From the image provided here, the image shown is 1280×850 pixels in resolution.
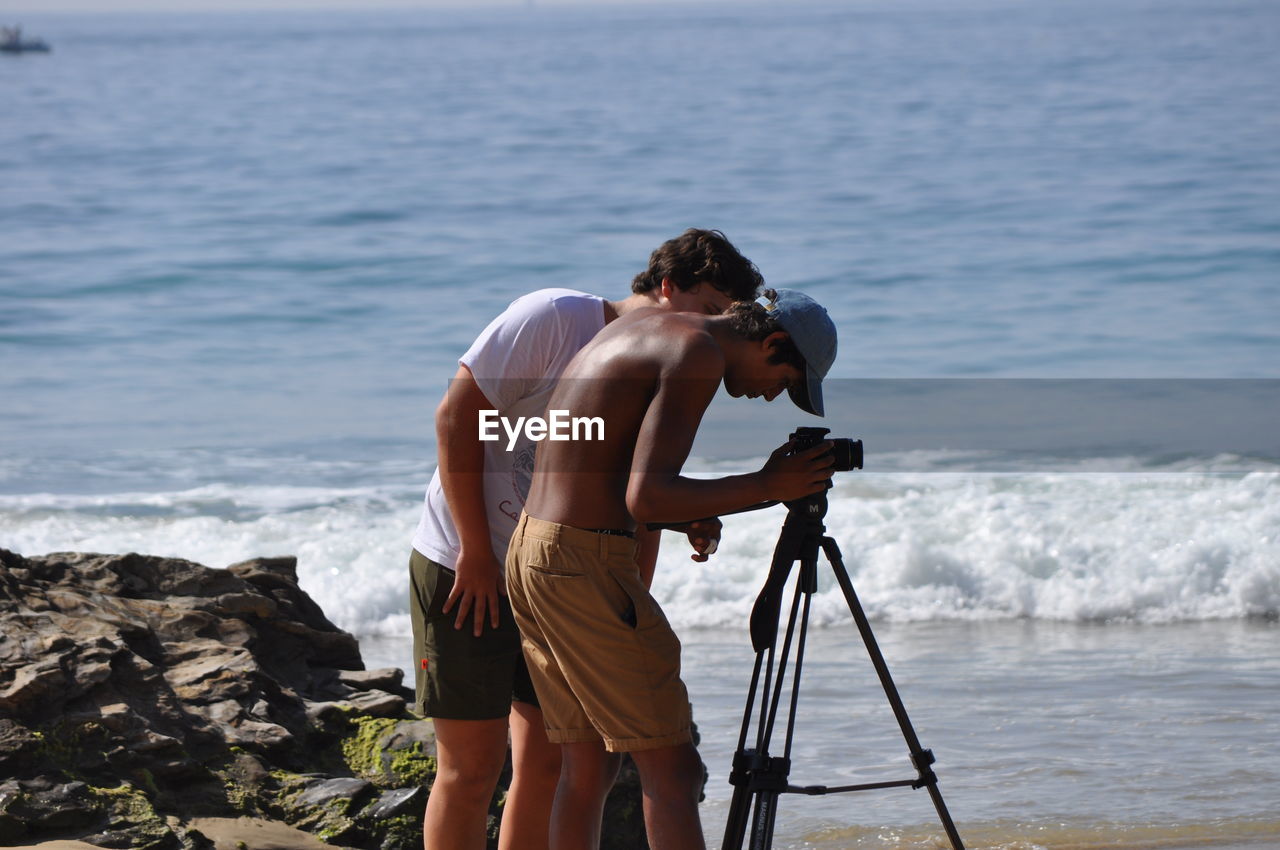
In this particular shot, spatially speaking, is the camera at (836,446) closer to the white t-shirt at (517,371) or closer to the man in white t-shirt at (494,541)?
the man in white t-shirt at (494,541)

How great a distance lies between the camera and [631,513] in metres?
2.46

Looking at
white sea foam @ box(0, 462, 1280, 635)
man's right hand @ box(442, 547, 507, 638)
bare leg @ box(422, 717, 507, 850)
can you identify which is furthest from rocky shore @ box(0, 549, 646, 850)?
white sea foam @ box(0, 462, 1280, 635)

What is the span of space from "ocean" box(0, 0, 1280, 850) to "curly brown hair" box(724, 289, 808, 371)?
1.99 m

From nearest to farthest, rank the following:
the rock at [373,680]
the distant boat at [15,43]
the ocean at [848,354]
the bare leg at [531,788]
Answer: the bare leg at [531,788]
the rock at [373,680]
the ocean at [848,354]
the distant boat at [15,43]

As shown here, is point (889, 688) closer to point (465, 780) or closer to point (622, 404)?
point (622, 404)

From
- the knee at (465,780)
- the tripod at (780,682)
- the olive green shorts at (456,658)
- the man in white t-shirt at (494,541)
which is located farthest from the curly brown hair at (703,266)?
the knee at (465,780)

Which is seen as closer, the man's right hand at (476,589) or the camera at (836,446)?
the camera at (836,446)

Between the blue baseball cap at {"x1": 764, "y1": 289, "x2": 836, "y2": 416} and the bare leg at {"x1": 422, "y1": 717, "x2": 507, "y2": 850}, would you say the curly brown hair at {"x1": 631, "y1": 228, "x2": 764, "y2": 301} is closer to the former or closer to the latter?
the blue baseball cap at {"x1": 764, "y1": 289, "x2": 836, "y2": 416}

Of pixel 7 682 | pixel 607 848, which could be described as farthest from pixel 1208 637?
pixel 7 682

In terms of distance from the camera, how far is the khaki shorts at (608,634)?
2.53 m

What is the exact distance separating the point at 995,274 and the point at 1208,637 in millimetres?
10507

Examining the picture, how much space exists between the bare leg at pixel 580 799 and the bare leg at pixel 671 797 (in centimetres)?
13

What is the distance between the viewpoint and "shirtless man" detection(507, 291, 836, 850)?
2.51 meters

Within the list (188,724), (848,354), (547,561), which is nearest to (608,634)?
(547,561)
